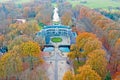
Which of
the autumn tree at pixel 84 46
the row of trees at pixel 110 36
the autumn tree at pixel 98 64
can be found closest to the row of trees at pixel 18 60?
the autumn tree at pixel 84 46

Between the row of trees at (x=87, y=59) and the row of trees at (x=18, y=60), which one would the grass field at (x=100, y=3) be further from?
the row of trees at (x=18, y=60)

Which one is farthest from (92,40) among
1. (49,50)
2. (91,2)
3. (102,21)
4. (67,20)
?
(91,2)

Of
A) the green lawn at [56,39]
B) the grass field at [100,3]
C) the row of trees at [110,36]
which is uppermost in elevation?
the row of trees at [110,36]

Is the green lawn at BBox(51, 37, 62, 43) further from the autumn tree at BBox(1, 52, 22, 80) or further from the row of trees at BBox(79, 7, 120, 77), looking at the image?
the autumn tree at BBox(1, 52, 22, 80)

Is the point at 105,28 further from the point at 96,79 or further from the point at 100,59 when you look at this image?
the point at 96,79

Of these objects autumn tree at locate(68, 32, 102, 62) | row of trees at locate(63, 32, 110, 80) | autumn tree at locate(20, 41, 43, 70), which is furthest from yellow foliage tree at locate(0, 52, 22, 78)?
autumn tree at locate(68, 32, 102, 62)

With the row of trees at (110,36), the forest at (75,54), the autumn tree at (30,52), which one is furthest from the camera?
the row of trees at (110,36)

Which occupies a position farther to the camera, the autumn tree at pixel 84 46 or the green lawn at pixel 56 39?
the green lawn at pixel 56 39

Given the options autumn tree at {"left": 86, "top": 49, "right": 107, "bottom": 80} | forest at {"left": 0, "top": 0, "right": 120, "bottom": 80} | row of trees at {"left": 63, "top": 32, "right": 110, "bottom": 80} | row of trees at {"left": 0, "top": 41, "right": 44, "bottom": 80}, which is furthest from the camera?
autumn tree at {"left": 86, "top": 49, "right": 107, "bottom": 80}
